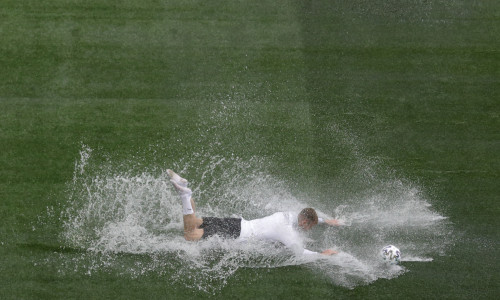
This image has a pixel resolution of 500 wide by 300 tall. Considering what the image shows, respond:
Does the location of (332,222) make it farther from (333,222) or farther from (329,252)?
(329,252)

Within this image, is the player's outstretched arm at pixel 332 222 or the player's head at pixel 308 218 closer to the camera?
the player's head at pixel 308 218

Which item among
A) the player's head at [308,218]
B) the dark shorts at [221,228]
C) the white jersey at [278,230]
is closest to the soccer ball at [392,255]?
the white jersey at [278,230]

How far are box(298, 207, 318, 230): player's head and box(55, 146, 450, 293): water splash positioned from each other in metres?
0.54

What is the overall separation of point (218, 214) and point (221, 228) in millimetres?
431

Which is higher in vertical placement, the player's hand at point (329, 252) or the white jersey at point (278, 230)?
the white jersey at point (278, 230)

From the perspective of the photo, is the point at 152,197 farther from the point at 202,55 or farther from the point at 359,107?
the point at 359,107

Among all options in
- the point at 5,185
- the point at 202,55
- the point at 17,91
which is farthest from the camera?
the point at 202,55

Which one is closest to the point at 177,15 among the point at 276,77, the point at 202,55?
the point at 202,55

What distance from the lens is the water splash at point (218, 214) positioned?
6609 mm

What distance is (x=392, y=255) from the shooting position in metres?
6.61

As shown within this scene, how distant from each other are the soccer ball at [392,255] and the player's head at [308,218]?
1129mm

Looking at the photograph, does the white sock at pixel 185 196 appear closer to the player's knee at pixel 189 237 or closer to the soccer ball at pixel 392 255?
the player's knee at pixel 189 237

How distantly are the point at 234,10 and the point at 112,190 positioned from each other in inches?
158

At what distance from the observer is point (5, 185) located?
7000mm
